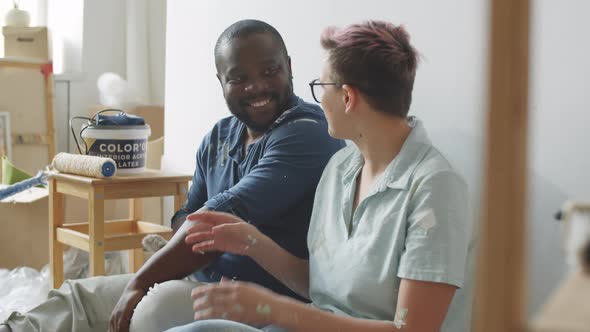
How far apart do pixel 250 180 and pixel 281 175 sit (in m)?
0.06

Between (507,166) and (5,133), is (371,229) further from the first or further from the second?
(5,133)

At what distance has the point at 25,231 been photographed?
114 inches

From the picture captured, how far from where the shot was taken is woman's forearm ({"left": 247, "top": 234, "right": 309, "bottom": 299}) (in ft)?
4.63

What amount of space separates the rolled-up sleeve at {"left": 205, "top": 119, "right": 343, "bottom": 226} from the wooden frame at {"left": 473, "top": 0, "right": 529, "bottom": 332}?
1.08 metres

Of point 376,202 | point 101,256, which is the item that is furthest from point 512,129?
point 101,256

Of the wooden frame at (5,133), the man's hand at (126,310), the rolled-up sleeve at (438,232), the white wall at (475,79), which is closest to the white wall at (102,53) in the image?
the wooden frame at (5,133)

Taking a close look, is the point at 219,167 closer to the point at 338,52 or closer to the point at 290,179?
the point at 290,179

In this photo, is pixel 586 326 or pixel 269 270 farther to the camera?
pixel 269 270

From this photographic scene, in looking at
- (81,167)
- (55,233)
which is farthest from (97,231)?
(55,233)

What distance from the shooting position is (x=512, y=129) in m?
0.46

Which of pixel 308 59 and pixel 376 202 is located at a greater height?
pixel 308 59

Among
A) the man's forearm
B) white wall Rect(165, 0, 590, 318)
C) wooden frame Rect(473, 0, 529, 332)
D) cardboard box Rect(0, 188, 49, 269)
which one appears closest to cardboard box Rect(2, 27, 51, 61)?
cardboard box Rect(0, 188, 49, 269)

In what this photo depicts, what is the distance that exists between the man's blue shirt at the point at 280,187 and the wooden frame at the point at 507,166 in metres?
1.08

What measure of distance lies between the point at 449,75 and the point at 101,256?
1.12 m
